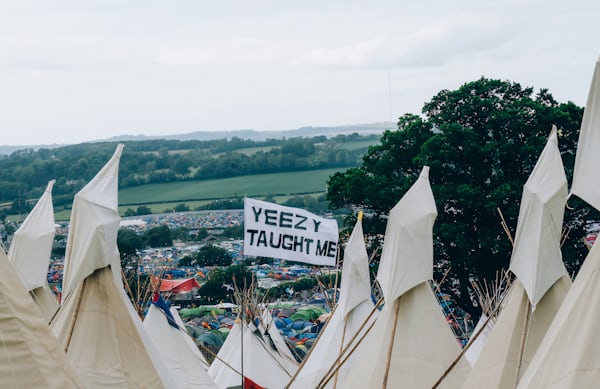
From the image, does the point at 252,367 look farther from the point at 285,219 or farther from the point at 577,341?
the point at 577,341

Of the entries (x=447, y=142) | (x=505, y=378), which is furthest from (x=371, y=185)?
(x=505, y=378)

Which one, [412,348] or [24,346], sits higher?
[24,346]

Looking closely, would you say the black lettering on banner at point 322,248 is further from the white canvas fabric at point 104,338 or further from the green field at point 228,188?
the green field at point 228,188

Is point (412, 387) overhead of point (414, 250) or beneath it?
beneath

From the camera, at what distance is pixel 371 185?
112ft

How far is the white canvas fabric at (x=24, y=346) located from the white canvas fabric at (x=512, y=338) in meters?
6.81

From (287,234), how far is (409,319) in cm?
397

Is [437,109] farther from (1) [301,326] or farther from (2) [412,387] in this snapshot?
(2) [412,387]

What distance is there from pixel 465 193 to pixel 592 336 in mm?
20629

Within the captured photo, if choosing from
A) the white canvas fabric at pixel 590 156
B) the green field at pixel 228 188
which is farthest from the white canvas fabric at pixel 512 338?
the green field at pixel 228 188

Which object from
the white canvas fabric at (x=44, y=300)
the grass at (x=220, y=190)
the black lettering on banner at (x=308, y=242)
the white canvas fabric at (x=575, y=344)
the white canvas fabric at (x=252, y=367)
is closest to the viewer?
the white canvas fabric at (x=575, y=344)

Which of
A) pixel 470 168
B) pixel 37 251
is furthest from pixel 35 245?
pixel 470 168

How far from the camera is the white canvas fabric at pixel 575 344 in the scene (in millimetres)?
10711

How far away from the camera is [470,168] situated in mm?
32938
